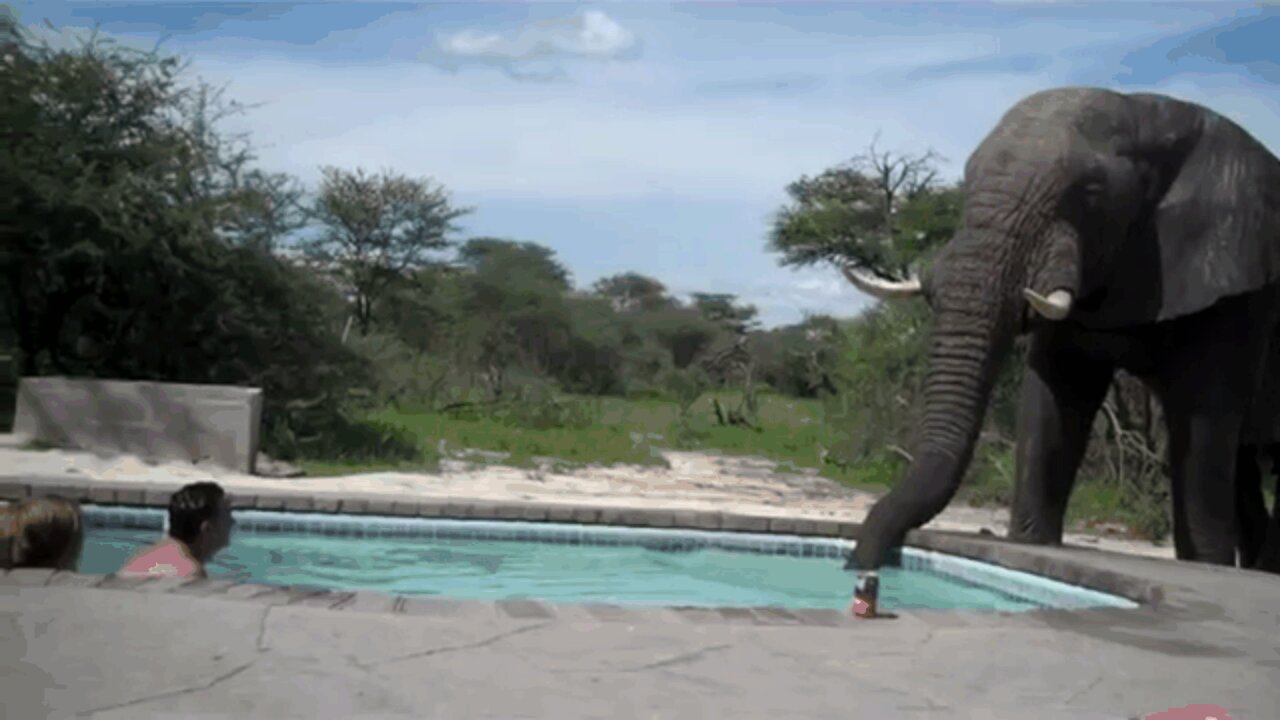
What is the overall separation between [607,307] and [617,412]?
1500 cm

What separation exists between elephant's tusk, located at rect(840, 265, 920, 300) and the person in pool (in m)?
3.61

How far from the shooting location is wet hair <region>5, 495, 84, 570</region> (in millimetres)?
4930

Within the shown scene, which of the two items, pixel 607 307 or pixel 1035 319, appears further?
pixel 607 307

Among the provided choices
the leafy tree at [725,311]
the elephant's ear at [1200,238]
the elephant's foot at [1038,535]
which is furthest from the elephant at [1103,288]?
the leafy tree at [725,311]

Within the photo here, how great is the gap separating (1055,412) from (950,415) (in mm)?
1250

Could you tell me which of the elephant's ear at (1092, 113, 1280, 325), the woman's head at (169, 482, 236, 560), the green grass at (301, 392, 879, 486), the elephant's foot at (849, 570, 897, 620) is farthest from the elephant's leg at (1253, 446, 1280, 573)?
the green grass at (301, 392, 879, 486)

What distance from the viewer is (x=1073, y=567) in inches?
276

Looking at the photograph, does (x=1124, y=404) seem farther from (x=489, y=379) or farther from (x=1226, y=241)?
(x=489, y=379)

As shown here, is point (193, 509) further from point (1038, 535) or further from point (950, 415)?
point (1038, 535)

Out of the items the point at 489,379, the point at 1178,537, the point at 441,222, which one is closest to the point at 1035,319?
the point at 1178,537

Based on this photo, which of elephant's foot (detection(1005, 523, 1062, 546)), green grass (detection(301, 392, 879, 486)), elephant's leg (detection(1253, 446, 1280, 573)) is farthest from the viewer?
green grass (detection(301, 392, 879, 486))

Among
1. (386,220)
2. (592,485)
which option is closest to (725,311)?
(386,220)

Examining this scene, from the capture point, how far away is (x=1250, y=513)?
28.9 feet

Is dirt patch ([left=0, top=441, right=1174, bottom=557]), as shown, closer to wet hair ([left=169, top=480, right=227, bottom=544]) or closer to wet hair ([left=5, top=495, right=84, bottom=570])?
wet hair ([left=169, top=480, right=227, bottom=544])
